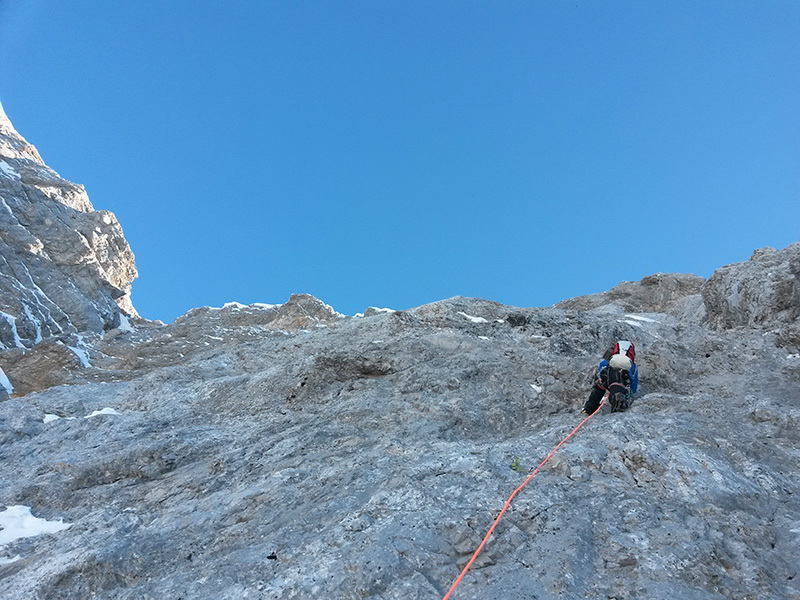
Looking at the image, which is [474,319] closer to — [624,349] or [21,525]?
[624,349]

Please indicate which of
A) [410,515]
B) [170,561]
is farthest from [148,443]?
[410,515]

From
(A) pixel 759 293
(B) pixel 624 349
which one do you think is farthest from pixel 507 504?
(A) pixel 759 293

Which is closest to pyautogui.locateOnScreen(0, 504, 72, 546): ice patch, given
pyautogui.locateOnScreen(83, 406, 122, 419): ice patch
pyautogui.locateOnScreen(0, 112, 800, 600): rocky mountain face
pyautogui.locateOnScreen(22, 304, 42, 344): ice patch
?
pyautogui.locateOnScreen(0, 112, 800, 600): rocky mountain face

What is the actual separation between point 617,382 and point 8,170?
62.9 meters

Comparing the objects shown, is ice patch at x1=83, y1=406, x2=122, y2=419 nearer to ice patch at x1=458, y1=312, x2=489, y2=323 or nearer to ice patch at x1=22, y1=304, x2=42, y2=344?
ice patch at x1=458, y1=312, x2=489, y2=323

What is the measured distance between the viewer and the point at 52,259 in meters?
50.8

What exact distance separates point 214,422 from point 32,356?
80.1ft

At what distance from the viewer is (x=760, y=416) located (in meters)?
8.68

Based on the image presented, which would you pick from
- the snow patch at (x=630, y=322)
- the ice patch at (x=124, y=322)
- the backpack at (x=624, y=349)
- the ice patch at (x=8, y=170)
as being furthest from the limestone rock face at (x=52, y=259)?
the backpack at (x=624, y=349)

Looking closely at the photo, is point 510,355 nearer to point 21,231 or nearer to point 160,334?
point 160,334

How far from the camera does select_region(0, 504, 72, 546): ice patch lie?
7.39 m

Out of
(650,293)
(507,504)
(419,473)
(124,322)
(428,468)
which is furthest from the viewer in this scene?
(124,322)

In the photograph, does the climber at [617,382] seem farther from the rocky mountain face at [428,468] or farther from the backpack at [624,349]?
the rocky mountain face at [428,468]

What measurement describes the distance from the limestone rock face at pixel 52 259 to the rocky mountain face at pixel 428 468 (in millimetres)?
36701
